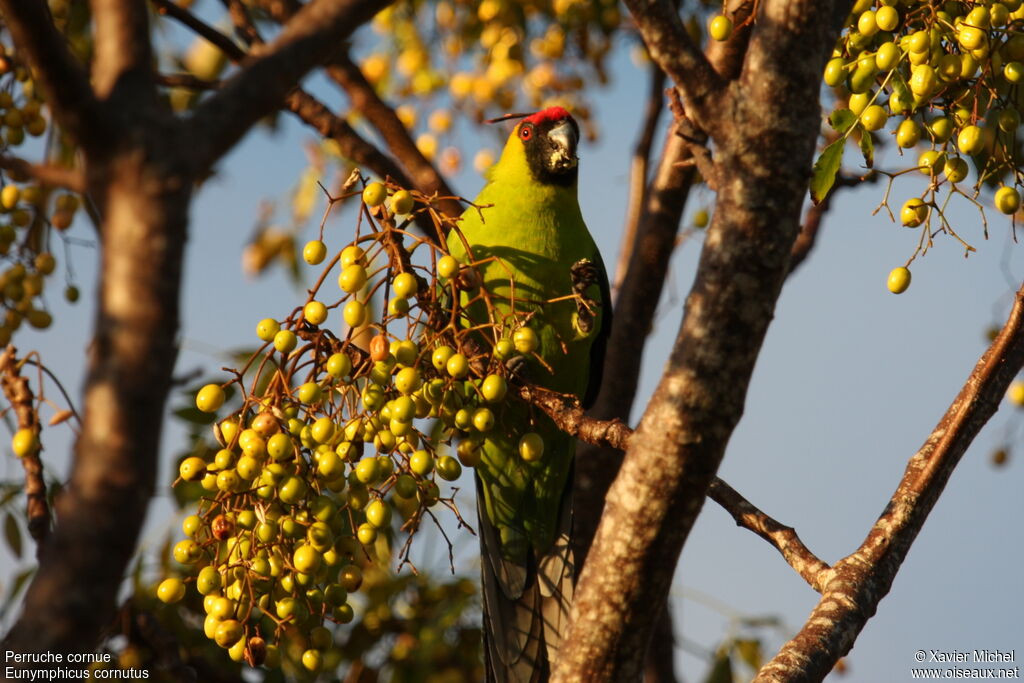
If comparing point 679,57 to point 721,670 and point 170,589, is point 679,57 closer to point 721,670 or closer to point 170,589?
point 170,589

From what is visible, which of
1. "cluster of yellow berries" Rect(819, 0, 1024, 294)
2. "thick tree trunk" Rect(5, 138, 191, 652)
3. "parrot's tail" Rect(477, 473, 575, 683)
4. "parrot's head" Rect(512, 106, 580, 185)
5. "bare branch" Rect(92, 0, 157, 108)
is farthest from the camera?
"parrot's head" Rect(512, 106, 580, 185)

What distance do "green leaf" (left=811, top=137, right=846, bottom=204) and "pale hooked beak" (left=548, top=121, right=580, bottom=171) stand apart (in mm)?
1435

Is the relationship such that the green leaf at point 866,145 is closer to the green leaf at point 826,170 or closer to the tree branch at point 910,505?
the green leaf at point 826,170

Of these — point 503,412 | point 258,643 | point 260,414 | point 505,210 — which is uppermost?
point 505,210

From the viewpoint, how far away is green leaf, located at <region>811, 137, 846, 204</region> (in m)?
1.84

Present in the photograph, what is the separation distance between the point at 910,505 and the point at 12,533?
7.76ft

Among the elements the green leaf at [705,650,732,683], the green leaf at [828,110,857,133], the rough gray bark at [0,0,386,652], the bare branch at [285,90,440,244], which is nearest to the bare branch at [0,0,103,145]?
the rough gray bark at [0,0,386,652]

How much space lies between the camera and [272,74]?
1143 millimetres

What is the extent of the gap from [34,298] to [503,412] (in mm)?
1285

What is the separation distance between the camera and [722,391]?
139 centimetres

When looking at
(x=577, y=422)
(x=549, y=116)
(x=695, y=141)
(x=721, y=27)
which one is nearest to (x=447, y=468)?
(x=577, y=422)

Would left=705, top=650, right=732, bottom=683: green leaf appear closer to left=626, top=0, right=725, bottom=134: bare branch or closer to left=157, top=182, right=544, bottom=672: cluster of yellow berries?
left=157, top=182, right=544, bottom=672: cluster of yellow berries

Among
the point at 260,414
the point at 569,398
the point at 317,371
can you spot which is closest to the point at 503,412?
the point at 569,398

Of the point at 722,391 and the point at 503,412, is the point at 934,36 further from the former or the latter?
the point at 503,412
